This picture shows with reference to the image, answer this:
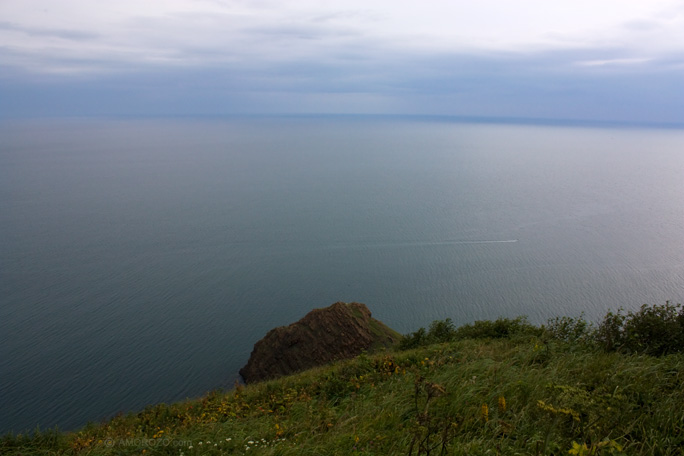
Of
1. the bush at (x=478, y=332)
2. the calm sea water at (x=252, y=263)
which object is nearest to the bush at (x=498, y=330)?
the bush at (x=478, y=332)

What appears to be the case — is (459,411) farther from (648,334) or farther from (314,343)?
(314,343)

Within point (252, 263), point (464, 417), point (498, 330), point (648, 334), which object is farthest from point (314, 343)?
point (252, 263)

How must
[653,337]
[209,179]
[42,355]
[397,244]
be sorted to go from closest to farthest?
[653,337] < [42,355] < [397,244] < [209,179]

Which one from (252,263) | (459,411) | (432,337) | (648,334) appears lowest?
(252,263)

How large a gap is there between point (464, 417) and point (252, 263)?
120ft

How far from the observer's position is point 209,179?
8400cm

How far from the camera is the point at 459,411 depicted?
279 inches

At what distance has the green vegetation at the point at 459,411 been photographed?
582cm

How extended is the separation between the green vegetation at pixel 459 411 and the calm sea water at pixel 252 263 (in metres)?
15.1

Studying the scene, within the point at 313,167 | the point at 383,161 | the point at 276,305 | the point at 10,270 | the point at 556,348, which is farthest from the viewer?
the point at 383,161

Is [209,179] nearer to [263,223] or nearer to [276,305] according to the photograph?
[263,223]

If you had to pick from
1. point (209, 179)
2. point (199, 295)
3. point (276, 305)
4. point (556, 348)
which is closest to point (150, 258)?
point (199, 295)

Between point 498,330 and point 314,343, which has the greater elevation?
point 498,330

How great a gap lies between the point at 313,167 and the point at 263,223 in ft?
162
